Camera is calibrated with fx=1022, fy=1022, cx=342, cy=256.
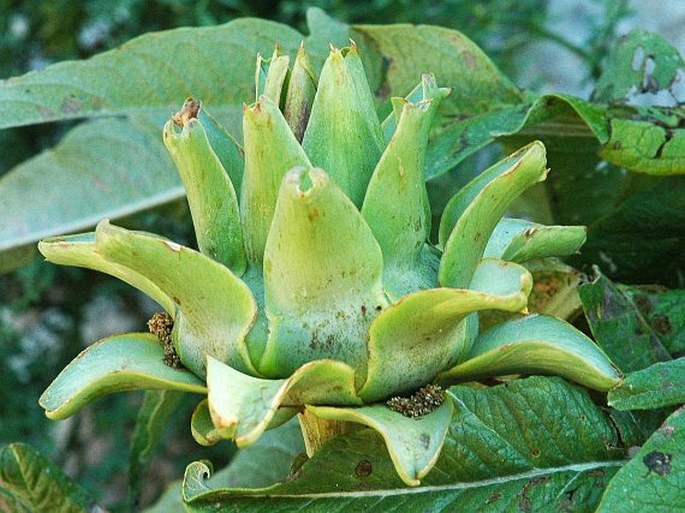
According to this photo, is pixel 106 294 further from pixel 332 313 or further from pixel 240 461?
pixel 332 313

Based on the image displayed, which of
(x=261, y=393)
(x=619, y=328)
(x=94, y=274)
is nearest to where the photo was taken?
(x=261, y=393)

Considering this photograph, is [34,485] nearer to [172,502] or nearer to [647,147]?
[172,502]

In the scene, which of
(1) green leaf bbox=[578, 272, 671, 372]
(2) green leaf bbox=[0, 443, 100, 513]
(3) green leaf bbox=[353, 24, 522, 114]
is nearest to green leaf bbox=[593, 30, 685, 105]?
(3) green leaf bbox=[353, 24, 522, 114]

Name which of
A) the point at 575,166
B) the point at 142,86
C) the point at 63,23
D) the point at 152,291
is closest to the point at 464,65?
the point at 575,166

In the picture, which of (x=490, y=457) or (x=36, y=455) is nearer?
(x=490, y=457)

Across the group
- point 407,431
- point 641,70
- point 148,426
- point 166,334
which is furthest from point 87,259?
point 641,70

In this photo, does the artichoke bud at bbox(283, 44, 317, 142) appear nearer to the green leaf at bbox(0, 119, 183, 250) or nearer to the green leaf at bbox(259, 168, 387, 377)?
the green leaf at bbox(259, 168, 387, 377)
